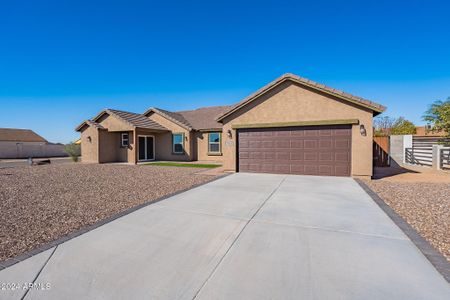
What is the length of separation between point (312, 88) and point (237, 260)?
32.6ft

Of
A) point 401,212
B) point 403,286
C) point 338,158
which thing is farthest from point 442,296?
point 338,158

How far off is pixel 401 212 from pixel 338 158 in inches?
216

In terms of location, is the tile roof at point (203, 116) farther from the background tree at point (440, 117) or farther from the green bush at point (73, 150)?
the background tree at point (440, 117)

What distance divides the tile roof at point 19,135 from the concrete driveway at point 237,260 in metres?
43.2

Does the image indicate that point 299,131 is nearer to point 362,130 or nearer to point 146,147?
point 362,130

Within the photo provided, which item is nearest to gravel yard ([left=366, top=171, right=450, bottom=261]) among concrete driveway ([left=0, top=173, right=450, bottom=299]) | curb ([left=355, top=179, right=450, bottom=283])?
curb ([left=355, top=179, right=450, bottom=283])

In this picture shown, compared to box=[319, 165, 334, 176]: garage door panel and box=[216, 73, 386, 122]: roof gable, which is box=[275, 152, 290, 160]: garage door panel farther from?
box=[216, 73, 386, 122]: roof gable

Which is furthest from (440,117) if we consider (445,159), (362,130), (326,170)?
(326,170)

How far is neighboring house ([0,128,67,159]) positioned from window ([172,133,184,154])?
90.1 feet

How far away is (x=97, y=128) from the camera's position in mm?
18547

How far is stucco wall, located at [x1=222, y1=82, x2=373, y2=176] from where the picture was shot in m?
10.1

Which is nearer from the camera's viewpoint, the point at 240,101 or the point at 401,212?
the point at 401,212

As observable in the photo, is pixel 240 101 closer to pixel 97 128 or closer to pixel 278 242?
pixel 278 242

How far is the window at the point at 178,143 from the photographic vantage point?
20.0 metres
